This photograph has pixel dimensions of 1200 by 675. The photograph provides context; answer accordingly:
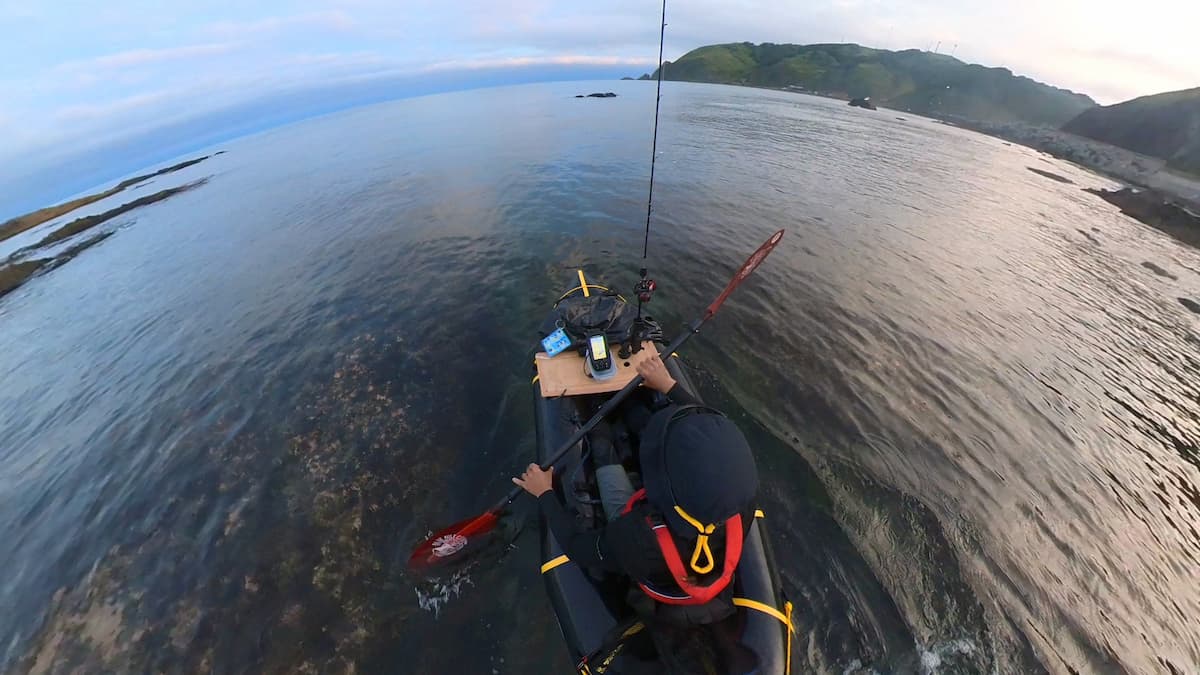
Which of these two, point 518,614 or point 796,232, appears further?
point 796,232

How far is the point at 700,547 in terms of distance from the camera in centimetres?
282

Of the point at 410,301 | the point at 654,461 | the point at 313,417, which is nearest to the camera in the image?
the point at 654,461

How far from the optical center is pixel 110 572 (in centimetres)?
639

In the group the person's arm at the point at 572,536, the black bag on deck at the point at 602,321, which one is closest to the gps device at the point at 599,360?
the black bag on deck at the point at 602,321

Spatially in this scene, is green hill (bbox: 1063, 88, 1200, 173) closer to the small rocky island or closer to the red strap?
the small rocky island

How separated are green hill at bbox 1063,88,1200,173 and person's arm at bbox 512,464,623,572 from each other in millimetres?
68900

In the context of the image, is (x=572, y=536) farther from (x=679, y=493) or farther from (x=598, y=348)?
(x=598, y=348)

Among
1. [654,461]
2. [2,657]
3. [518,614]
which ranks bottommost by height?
[2,657]

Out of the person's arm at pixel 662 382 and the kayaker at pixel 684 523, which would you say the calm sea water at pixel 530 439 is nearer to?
the kayaker at pixel 684 523

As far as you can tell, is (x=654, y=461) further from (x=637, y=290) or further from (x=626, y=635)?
(x=637, y=290)

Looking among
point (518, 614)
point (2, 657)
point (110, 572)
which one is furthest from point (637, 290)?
point (2, 657)

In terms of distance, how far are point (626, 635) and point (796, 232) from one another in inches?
686

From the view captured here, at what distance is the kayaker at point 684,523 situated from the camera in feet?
8.33

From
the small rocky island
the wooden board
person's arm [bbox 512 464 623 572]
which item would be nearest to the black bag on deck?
the wooden board
